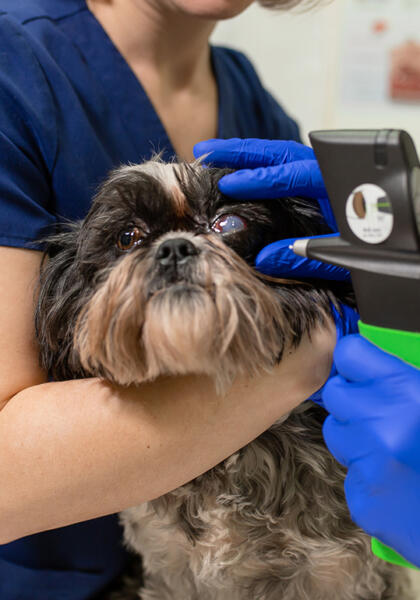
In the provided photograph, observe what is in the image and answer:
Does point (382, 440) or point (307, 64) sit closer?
point (382, 440)

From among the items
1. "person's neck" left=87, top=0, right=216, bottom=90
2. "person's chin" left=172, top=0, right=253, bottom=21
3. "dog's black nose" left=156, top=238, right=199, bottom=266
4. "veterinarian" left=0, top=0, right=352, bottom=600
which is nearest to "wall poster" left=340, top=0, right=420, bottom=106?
"veterinarian" left=0, top=0, right=352, bottom=600

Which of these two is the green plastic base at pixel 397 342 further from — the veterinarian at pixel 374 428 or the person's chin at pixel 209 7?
the person's chin at pixel 209 7

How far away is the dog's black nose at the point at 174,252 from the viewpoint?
0.68 meters

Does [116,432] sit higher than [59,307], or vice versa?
[59,307]

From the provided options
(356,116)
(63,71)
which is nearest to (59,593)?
(63,71)

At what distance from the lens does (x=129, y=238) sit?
81 centimetres

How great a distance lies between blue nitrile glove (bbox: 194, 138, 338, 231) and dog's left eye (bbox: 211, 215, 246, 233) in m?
0.03

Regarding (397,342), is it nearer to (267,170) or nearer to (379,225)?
(379,225)

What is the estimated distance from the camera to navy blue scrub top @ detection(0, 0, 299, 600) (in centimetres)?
88

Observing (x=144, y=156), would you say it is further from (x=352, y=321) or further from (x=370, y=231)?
(x=370, y=231)

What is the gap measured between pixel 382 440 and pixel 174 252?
0.32 meters

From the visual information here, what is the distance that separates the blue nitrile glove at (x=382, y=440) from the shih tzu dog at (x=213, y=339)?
117 millimetres

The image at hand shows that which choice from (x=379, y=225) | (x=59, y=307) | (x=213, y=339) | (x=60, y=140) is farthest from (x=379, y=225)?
(x=60, y=140)

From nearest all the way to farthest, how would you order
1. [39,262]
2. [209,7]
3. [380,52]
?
[39,262] → [209,7] → [380,52]
